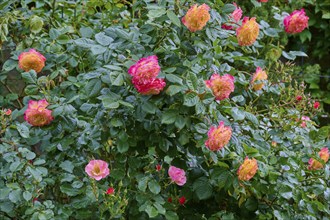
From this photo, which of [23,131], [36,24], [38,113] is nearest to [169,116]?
[38,113]

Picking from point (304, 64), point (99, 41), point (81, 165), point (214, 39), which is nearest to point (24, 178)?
point (81, 165)

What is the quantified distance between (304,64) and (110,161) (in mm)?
2418

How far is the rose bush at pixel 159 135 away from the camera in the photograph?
1.82 m

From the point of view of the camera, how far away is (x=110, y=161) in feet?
7.07

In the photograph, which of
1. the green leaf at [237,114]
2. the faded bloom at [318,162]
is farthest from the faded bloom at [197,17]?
the faded bloom at [318,162]

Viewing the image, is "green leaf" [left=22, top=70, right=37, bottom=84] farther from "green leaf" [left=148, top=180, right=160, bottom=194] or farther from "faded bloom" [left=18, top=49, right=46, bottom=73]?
"green leaf" [left=148, top=180, right=160, bottom=194]

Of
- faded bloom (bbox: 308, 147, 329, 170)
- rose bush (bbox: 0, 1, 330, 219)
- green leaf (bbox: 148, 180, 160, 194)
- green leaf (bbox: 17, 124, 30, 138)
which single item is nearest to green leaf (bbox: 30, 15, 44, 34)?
rose bush (bbox: 0, 1, 330, 219)

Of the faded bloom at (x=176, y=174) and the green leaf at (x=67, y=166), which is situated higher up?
the faded bloom at (x=176, y=174)

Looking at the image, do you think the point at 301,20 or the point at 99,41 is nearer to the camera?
the point at 99,41

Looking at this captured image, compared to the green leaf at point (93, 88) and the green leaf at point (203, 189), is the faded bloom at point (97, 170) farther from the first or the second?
the green leaf at point (203, 189)

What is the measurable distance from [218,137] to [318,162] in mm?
542

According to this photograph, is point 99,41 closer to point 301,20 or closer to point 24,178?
point 24,178

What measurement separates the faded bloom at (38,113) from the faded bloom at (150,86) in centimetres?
36

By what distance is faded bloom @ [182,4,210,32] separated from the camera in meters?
1.79
